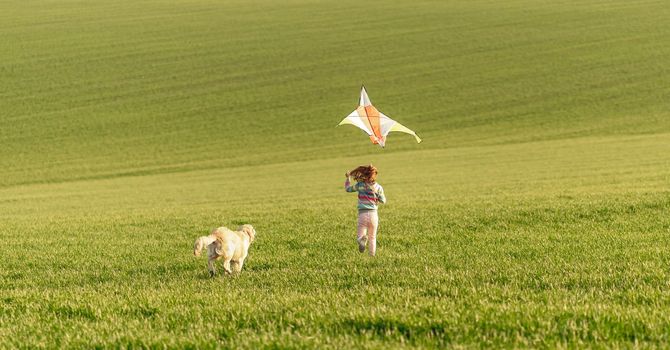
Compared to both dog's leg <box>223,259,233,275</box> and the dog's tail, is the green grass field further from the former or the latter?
the dog's tail

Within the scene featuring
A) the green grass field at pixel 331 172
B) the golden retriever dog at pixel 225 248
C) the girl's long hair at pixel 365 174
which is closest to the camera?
the green grass field at pixel 331 172

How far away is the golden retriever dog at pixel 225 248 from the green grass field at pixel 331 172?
30 centimetres

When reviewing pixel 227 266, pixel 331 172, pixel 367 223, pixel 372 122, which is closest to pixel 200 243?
pixel 227 266

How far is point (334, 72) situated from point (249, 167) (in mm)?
27509

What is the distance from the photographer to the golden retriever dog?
845cm

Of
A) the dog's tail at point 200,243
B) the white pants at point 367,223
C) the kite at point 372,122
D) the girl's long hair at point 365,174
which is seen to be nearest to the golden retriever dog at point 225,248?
the dog's tail at point 200,243

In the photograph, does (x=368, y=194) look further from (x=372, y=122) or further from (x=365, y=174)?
(x=372, y=122)

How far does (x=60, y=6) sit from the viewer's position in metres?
92.1

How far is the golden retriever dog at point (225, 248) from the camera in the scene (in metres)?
8.45

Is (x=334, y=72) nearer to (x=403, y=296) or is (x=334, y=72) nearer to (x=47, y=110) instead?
(x=47, y=110)

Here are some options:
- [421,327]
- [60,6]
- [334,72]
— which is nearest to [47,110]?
[334,72]

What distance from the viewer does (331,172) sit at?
104 ft

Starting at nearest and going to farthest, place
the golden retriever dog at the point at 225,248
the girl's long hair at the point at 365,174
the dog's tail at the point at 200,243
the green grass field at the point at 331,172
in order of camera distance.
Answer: the green grass field at the point at 331,172, the dog's tail at the point at 200,243, the golden retriever dog at the point at 225,248, the girl's long hair at the point at 365,174

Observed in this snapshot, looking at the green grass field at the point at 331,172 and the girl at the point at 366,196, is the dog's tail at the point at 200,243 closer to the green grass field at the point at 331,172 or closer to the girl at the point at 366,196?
the green grass field at the point at 331,172
